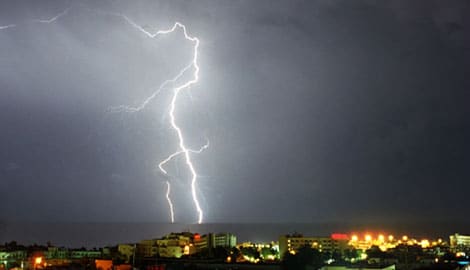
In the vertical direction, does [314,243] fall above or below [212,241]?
below

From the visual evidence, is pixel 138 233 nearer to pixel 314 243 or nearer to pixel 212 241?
pixel 212 241

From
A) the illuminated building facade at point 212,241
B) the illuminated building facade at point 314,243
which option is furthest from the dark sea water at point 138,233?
the illuminated building facade at point 314,243

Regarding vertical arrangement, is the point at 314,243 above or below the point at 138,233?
below

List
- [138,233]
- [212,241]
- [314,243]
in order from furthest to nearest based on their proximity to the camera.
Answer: [138,233] → [212,241] → [314,243]

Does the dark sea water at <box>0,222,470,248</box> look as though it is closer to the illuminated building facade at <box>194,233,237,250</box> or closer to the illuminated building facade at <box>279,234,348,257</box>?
the illuminated building facade at <box>194,233,237,250</box>

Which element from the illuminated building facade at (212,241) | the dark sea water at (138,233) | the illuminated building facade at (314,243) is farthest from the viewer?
the dark sea water at (138,233)

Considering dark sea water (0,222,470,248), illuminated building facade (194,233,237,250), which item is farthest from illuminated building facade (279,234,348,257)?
dark sea water (0,222,470,248)

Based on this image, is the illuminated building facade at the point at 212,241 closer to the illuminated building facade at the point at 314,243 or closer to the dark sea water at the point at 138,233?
the illuminated building facade at the point at 314,243

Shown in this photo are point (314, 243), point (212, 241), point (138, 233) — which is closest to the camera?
point (314, 243)

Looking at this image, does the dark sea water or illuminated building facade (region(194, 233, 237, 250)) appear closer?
illuminated building facade (region(194, 233, 237, 250))

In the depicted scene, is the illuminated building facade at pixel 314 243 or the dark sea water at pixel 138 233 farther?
the dark sea water at pixel 138 233

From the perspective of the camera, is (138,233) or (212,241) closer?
(212,241)

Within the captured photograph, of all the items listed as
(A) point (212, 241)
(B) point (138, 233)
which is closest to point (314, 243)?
(A) point (212, 241)

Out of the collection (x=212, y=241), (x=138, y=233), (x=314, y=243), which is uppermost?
(x=138, y=233)
